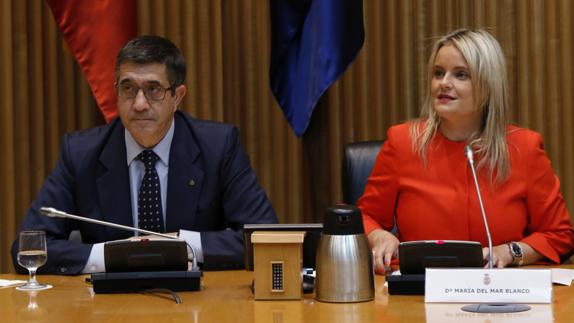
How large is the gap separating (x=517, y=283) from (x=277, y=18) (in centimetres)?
210

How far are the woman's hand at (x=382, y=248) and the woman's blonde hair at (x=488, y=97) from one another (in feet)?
1.17

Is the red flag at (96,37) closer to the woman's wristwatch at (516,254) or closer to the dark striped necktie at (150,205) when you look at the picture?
the dark striped necktie at (150,205)

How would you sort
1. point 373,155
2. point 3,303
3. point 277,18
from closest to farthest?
1. point 3,303
2. point 373,155
3. point 277,18

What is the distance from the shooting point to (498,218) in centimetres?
311

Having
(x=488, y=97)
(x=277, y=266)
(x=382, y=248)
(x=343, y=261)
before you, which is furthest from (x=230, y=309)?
(x=488, y=97)

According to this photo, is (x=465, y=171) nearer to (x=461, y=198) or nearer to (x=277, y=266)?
(x=461, y=198)

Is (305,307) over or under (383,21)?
under

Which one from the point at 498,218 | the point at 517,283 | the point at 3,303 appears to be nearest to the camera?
the point at 517,283

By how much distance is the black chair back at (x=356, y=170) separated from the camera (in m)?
3.43

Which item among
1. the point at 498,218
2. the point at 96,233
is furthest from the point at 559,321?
the point at 96,233

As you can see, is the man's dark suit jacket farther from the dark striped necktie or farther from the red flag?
the red flag

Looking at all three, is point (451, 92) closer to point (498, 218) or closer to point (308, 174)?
point (498, 218)

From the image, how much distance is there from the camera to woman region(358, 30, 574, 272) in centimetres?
312

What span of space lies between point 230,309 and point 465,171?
1.27 meters
